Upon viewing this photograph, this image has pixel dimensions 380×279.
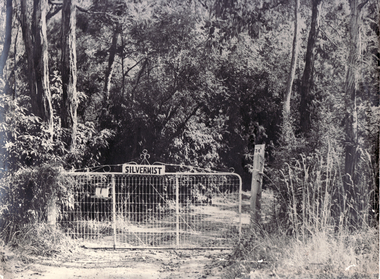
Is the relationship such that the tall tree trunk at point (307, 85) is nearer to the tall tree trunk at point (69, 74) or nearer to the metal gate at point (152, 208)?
the metal gate at point (152, 208)

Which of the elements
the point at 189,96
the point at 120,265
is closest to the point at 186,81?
the point at 189,96

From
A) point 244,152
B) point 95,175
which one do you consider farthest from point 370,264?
point 95,175

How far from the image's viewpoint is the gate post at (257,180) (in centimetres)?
594

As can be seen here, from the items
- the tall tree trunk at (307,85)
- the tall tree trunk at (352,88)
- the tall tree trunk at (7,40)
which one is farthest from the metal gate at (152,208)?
the tall tree trunk at (7,40)

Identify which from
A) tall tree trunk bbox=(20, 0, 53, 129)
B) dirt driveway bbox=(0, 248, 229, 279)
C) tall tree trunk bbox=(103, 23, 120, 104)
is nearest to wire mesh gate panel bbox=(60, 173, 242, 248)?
dirt driveway bbox=(0, 248, 229, 279)

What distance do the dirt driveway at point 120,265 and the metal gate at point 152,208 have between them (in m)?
0.19

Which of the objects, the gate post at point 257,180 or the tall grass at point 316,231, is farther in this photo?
the gate post at point 257,180

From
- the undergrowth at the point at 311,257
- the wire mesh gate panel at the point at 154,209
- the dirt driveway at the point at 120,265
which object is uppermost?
the wire mesh gate panel at the point at 154,209

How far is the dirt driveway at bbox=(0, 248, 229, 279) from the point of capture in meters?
5.46

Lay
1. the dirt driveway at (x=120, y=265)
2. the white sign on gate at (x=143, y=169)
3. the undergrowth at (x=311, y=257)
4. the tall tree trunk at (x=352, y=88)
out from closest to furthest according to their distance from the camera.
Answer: the undergrowth at (x=311, y=257) < the dirt driveway at (x=120, y=265) < the tall tree trunk at (x=352, y=88) < the white sign on gate at (x=143, y=169)

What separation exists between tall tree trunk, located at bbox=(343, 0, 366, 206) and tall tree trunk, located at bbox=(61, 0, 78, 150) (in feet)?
13.3

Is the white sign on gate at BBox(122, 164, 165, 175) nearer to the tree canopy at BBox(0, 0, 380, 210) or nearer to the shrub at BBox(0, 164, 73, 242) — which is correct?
the tree canopy at BBox(0, 0, 380, 210)

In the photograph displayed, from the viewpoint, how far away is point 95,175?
6.16 meters

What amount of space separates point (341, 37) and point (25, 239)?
544cm
